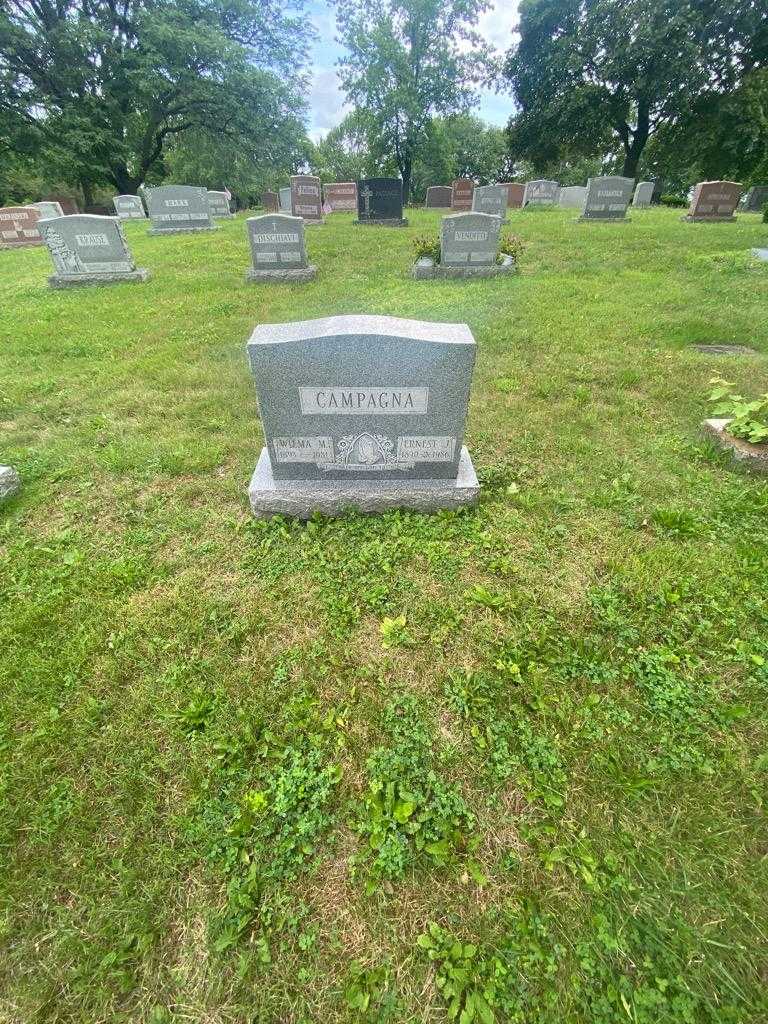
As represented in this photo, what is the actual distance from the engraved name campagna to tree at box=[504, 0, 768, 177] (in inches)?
1194

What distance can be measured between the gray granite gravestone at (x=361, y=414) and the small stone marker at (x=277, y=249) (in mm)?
7909

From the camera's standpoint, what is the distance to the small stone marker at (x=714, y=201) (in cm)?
1673

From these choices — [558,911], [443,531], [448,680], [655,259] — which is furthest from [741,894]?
[655,259]

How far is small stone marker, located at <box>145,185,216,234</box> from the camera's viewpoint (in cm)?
1625

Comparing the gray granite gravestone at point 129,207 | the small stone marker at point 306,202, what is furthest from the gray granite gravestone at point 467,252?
the gray granite gravestone at point 129,207

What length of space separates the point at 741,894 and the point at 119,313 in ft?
33.6

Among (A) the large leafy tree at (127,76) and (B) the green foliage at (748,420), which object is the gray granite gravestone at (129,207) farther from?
(B) the green foliage at (748,420)

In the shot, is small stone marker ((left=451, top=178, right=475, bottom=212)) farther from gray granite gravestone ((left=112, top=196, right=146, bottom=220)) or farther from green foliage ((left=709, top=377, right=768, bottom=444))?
green foliage ((left=709, top=377, right=768, bottom=444))

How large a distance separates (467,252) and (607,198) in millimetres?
11074

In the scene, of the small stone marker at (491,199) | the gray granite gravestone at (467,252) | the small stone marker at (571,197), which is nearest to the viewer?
the gray granite gravestone at (467,252)

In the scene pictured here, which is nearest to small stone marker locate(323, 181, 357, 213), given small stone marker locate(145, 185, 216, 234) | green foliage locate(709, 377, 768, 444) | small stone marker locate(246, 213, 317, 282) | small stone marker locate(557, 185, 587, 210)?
small stone marker locate(145, 185, 216, 234)

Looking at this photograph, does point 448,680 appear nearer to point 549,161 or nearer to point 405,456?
point 405,456

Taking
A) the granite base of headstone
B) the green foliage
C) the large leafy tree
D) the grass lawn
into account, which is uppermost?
the large leafy tree

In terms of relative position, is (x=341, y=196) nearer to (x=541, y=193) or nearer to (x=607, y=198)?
(x=541, y=193)
